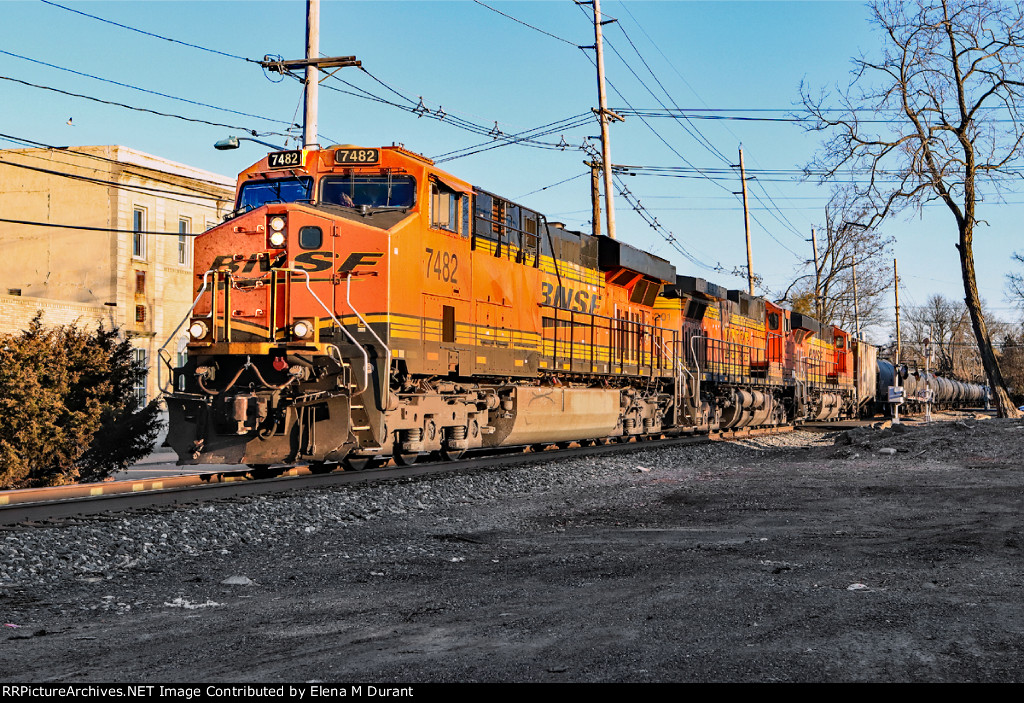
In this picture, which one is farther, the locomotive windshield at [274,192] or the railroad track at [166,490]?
the locomotive windshield at [274,192]

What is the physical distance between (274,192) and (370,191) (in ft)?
4.43

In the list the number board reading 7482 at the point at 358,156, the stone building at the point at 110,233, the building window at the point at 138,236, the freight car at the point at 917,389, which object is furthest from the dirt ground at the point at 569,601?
the freight car at the point at 917,389

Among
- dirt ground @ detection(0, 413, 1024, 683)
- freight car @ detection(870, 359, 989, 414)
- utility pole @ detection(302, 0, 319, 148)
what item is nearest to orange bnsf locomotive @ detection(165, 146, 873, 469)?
dirt ground @ detection(0, 413, 1024, 683)

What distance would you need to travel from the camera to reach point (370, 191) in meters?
12.2

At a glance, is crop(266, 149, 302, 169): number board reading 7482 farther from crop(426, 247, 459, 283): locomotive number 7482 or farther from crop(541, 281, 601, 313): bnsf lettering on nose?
crop(541, 281, 601, 313): bnsf lettering on nose

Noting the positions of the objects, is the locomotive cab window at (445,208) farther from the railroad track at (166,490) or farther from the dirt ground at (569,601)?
the dirt ground at (569,601)

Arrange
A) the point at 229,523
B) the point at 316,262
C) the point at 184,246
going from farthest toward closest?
the point at 184,246 → the point at 316,262 → the point at 229,523

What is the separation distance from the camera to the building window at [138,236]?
32.9m

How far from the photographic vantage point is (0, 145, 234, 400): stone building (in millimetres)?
32688

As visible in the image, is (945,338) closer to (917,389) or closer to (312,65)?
A: (917,389)

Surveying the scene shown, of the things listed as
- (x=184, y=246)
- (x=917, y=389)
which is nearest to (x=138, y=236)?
(x=184, y=246)

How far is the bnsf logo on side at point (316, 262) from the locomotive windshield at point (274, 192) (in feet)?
2.99

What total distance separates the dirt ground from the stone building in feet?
85.1

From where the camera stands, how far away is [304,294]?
1179cm
